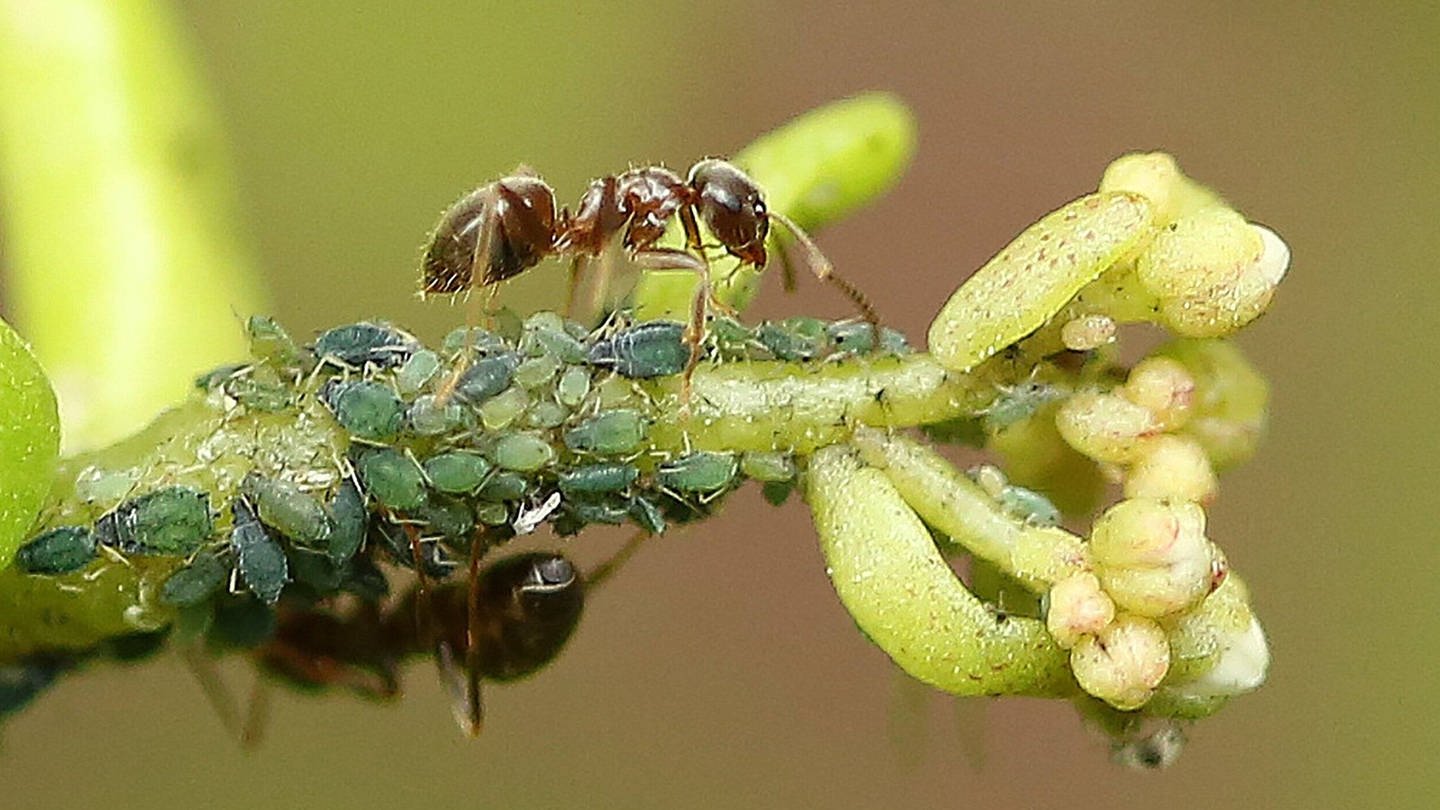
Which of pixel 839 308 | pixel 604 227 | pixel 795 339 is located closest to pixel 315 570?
pixel 795 339

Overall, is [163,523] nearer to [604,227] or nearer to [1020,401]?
[1020,401]

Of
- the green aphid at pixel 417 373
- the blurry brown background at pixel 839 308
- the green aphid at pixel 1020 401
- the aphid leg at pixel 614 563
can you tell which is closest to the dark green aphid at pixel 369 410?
the green aphid at pixel 417 373

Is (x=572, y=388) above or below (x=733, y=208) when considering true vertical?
above

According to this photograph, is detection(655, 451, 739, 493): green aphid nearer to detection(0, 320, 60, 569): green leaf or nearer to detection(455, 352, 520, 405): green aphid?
detection(455, 352, 520, 405): green aphid

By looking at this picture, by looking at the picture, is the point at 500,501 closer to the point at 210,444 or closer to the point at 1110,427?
the point at 210,444

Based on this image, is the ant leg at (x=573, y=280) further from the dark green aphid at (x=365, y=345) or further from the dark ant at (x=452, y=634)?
the dark green aphid at (x=365, y=345)
